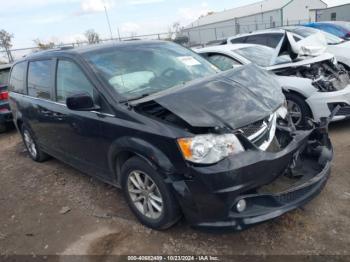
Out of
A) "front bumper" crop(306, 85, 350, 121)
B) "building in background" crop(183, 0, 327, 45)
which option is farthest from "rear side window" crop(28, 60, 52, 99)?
"building in background" crop(183, 0, 327, 45)

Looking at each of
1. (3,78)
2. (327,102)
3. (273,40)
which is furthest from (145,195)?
(273,40)

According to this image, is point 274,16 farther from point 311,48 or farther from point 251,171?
point 251,171

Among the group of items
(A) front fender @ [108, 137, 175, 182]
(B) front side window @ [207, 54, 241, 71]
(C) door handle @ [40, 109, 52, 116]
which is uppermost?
(B) front side window @ [207, 54, 241, 71]

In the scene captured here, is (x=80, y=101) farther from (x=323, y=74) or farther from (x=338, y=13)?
(x=338, y=13)

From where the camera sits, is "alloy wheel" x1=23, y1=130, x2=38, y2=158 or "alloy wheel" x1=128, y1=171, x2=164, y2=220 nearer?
"alloy wheel" x1=128, y1=171, x2=164, y2=220

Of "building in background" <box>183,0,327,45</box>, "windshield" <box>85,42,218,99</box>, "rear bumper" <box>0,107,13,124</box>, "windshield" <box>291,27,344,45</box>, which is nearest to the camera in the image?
"windshield" <box>85,42,218,99</box>

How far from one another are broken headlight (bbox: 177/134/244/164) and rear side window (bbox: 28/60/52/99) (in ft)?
8.24

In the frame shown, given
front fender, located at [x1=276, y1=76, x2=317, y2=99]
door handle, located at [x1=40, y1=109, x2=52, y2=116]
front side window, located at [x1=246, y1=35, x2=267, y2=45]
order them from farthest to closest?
front side window, located at [x1=246, y1=35, x2=267, y2=45]
front fender, located at [x1=276, y1=76, x2=317, y2=99]
door handle, located at [x1=40, y1=109, x2=52, y2=116]

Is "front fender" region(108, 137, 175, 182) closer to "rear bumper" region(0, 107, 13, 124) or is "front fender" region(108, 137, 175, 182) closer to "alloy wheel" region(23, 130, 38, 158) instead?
"alloy wheel" region(23, 130, 38, 158)

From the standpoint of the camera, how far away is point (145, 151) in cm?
289

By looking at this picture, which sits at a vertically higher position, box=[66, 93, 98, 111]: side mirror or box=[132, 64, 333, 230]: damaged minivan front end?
box=[66, 93, 98, 111]: side mirror

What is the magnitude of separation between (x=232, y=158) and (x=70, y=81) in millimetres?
2250

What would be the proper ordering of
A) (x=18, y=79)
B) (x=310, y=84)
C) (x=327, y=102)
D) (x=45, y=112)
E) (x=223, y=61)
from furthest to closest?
(x=223, y=61), (x=18, y=79), (x=310, y=84), (x=327, y=102), (x=45, y=112)

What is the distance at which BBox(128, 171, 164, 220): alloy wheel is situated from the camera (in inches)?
121
